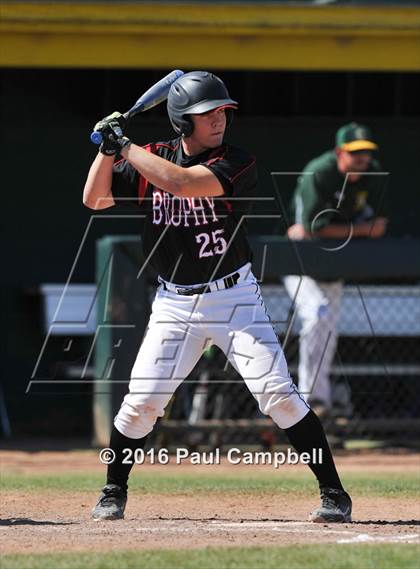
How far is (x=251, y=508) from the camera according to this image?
261 inches

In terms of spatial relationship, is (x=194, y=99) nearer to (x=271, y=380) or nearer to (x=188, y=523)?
(x=271, y=380)

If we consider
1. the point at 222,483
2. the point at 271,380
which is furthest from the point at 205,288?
the point at 222,483

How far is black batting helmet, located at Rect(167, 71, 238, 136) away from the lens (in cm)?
554

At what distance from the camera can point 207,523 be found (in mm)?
5832

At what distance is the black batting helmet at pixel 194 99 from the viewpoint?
18.2ft

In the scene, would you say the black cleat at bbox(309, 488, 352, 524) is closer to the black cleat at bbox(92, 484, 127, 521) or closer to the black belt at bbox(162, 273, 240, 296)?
the black cleat at bbox(92, 484, 127, 521)

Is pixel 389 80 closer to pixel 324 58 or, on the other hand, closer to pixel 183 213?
pixel 324 58

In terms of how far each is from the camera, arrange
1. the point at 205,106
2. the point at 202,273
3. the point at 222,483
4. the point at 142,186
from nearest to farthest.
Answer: the point at 205,106 < the point at 202,273 < the point at 142,186 < the point at 222,483

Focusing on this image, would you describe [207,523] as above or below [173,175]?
below

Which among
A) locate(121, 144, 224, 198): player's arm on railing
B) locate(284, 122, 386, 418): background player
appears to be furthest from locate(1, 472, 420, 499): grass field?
locate(121, 144, 224, 198): player's arm on railing

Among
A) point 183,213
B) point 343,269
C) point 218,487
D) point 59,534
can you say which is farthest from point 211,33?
point 59,534

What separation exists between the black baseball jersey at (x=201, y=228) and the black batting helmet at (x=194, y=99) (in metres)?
0.18

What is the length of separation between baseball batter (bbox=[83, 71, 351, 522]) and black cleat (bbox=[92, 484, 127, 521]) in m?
0.22

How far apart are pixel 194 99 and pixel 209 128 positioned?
14 centimetres
